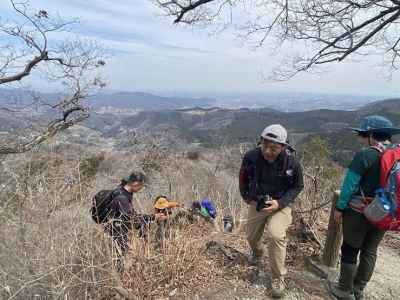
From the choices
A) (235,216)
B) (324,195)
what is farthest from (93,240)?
(324,195)

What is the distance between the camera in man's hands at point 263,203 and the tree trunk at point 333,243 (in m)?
0.97

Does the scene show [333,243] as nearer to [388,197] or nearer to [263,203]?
[263,203]

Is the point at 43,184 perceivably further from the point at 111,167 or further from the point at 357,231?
the point at 111,167

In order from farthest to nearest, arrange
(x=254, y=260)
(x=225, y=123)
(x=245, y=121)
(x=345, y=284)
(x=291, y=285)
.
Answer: (x=225, y=123) < (x=245, y=121) < (x=254, y=260) < (x=291, y=285) < (x=345, y=284)

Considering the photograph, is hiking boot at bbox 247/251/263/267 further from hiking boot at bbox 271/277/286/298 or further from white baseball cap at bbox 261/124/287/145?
white baseball cap at bbox 261/124/287/145

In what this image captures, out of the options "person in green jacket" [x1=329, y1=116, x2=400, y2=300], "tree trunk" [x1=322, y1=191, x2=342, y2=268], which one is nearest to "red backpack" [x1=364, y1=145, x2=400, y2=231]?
"person in green jacket" [x1=329, y1=116, x2=400, y2=300]

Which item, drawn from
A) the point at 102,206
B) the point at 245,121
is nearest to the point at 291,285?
the point at 102,206

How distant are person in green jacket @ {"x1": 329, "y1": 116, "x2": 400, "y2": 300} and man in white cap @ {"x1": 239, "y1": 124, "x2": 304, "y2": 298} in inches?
17.7

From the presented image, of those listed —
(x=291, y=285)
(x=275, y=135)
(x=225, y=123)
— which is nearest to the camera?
(x=275, y=135)

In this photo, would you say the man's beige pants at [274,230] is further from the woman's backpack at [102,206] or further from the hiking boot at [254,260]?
the woman's backpack at [102,206]

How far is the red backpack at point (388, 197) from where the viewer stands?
269cm

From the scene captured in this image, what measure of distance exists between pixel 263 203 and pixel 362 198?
0.82m

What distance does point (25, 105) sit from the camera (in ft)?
36.4

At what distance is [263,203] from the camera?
3.22 meters
